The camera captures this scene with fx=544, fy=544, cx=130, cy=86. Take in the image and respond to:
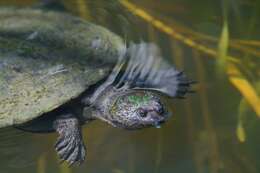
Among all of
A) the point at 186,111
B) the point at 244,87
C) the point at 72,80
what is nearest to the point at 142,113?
the point at 72,80

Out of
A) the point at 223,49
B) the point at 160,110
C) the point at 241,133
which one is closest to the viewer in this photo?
the point at 160,110

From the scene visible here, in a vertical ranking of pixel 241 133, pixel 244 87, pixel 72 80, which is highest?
pixel 72 80

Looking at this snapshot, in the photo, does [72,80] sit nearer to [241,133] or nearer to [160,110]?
[160,110]

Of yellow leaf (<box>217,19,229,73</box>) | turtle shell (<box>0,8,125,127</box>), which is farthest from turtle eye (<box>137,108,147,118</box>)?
yellow leaf (<box>217,19,229,73</box>)

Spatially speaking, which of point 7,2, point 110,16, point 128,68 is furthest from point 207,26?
point 7,2

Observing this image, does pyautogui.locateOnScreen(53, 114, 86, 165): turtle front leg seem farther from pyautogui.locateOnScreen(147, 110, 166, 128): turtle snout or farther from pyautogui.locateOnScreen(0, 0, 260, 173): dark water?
pyautogui.locateOnScreen(147, 110, 166, 128): turtle snout

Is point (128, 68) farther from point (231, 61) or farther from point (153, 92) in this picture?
point (231, 61)

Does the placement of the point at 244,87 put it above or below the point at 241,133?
above
